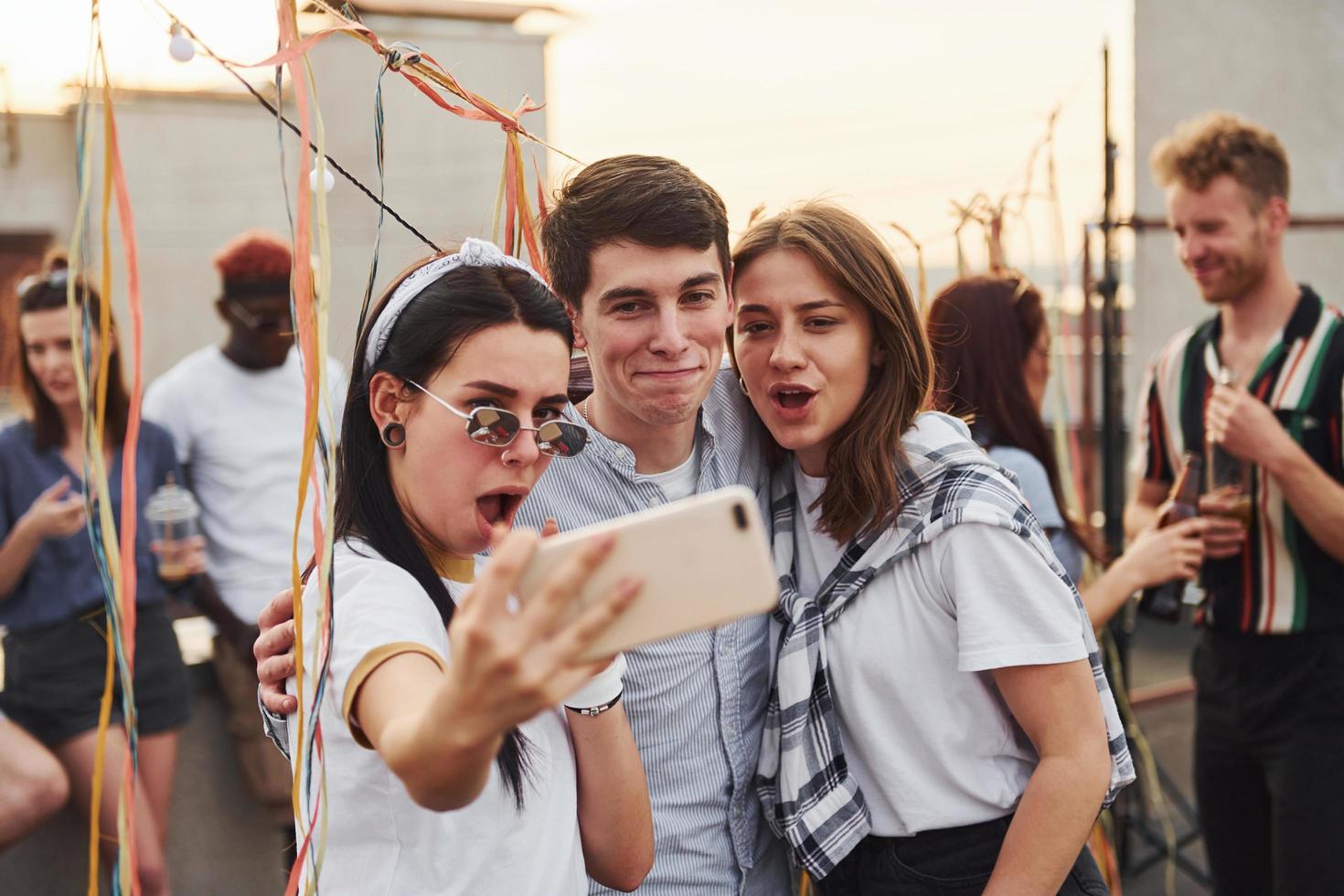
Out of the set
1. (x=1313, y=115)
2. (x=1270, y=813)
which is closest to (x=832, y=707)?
(x=1270, y=813)

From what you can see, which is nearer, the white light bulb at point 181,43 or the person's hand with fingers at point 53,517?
the white light bulb at point 181,43

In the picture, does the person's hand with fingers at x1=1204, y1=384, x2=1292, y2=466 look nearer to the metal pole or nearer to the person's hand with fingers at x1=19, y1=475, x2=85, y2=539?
the metal pole

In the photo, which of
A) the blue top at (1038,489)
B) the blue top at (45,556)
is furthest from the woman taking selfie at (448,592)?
the blue top at (45,556)

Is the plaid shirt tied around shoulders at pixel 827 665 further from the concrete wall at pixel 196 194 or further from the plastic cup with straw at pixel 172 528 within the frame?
the concrete wall at pixel 196 194

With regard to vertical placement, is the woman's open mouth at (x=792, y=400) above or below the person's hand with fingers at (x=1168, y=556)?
above

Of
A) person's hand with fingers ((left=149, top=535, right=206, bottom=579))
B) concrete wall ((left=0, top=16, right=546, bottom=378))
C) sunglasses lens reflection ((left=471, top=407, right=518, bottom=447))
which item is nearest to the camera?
sunglasses lens reflection ((left=471, top=407, right=518, bottom=447))

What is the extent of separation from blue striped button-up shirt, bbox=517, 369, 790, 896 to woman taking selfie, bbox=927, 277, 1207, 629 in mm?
1089

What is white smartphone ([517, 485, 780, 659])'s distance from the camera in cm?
83

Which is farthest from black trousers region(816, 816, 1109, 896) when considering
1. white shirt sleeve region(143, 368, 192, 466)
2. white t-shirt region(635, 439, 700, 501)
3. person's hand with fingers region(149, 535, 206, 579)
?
white shirt sleeve region(143, 368, 192, 466)

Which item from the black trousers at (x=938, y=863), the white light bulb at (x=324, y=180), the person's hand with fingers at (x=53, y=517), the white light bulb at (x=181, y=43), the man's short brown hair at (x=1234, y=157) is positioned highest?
the man's short brown hair at (x=1234, y=157)

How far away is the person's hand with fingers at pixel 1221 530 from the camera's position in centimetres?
278

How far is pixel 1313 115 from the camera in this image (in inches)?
251

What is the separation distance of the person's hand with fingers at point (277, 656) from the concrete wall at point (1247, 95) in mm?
6182

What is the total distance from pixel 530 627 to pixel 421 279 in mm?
648
